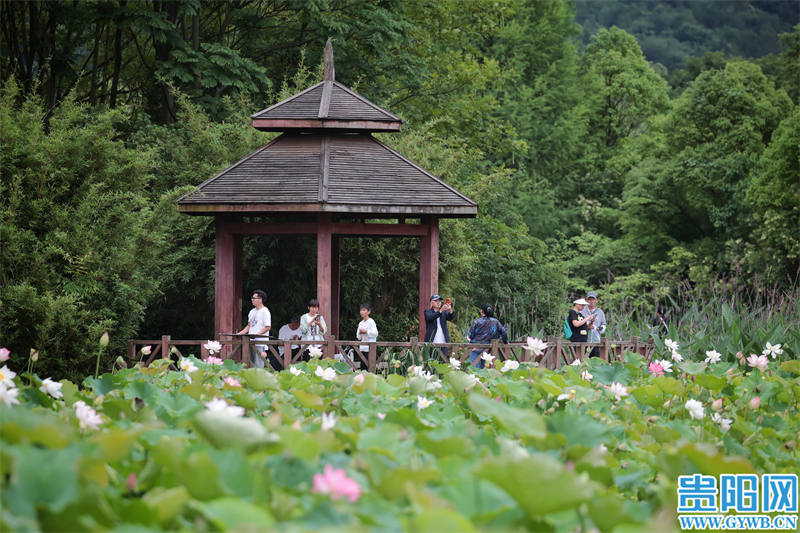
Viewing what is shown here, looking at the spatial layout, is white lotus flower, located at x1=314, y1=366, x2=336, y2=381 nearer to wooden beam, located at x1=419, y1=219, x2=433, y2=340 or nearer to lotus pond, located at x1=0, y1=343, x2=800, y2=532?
lotus pond, located at x1=0, y1=343, x2=800, y2=532

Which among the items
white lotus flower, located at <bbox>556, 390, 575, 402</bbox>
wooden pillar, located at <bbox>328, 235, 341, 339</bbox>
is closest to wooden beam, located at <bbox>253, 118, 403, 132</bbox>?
wooden pillar, located at <bbox>328, 235, 341, 339</bbox>

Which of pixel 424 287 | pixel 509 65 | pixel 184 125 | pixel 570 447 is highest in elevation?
pixel 509 65

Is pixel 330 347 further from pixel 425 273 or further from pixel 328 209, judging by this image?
pixel 425 273

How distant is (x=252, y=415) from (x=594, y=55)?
32414mm

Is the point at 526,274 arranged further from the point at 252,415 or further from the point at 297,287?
the point at 252,415

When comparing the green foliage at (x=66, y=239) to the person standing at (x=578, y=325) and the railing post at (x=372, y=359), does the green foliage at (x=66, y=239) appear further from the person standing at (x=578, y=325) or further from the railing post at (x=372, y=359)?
the person standing at (x=578, y=325)

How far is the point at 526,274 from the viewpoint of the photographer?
66.6ft

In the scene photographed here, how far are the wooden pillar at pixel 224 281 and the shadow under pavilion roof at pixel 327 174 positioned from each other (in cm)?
48

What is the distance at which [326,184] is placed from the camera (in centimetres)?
863

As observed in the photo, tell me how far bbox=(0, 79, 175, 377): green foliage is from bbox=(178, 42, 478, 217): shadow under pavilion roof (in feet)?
3.72

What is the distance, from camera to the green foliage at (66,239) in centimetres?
691

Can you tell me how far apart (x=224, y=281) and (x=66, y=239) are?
7.97 feet

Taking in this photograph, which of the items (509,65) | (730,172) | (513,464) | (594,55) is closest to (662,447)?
(513,464)

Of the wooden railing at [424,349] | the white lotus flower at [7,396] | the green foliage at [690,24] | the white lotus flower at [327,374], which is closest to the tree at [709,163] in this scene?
the wooden railing at [424,349]
